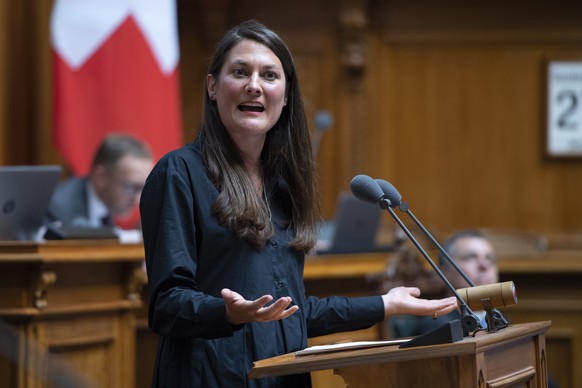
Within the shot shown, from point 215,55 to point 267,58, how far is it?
135mm

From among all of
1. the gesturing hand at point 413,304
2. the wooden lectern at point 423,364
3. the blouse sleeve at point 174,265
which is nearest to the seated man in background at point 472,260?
the gesturing hand at point 413,304

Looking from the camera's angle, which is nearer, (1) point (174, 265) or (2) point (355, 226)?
(1) point (174, 265)

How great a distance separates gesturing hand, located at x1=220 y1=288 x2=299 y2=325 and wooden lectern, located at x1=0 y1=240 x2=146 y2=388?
5.05 feet

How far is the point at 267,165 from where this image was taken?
2443mm

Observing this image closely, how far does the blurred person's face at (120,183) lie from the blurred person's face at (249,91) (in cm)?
338

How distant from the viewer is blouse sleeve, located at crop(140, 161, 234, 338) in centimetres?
205

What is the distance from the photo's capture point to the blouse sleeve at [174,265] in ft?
6.74

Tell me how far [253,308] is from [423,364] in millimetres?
376

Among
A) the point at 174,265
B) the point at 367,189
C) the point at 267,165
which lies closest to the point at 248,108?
the point at 267,165

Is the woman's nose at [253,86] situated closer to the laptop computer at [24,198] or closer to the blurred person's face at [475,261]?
the laptop computer at [24,198]

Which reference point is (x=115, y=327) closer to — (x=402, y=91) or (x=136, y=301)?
(x=136, y=301)

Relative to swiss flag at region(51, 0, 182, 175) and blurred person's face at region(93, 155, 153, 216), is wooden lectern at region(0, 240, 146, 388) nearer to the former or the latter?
blurred person's face at region(93, 155, 153, 216)

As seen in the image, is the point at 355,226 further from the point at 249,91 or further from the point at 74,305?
the point at 249,91

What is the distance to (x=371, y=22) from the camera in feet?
25.3
